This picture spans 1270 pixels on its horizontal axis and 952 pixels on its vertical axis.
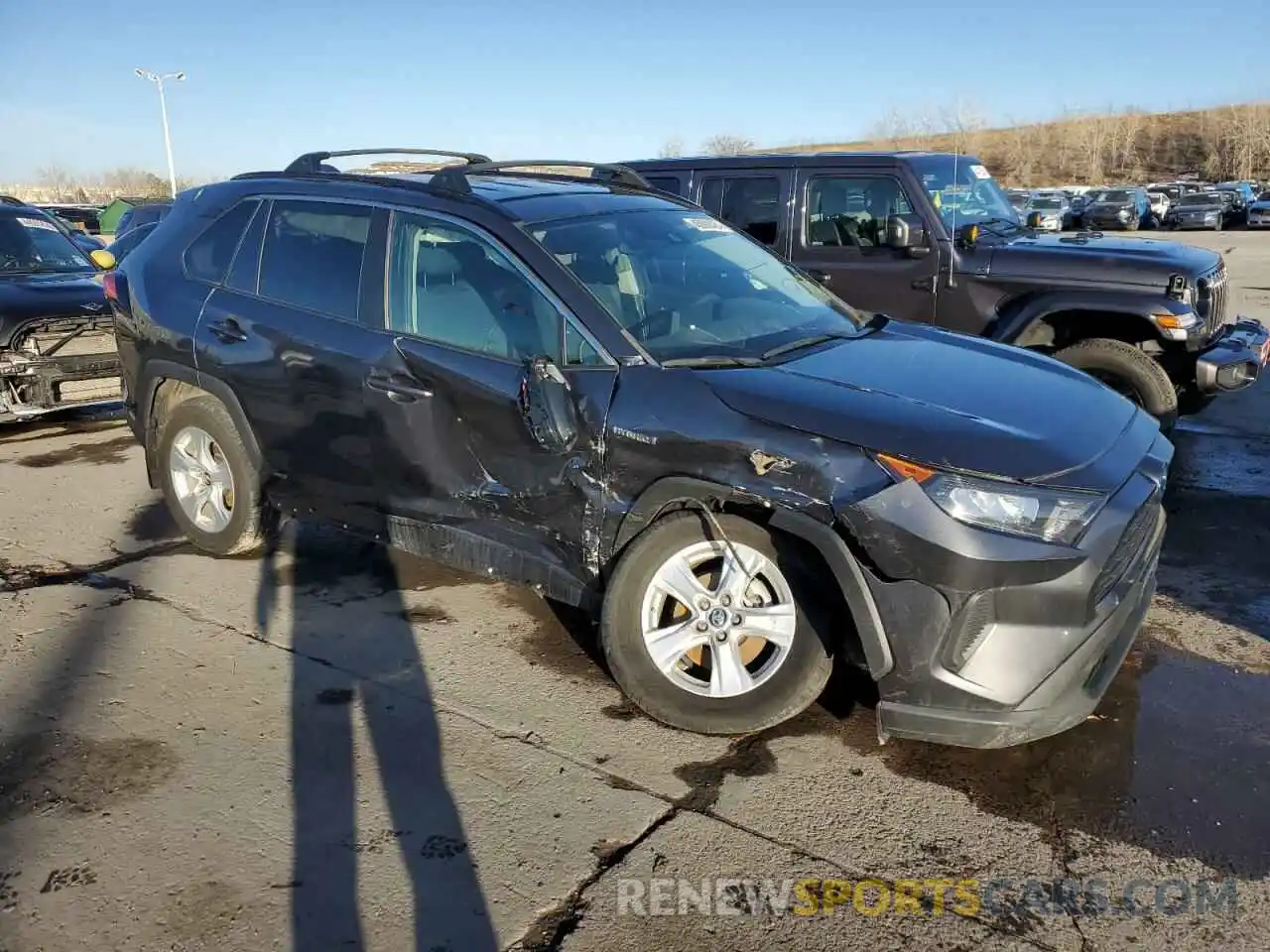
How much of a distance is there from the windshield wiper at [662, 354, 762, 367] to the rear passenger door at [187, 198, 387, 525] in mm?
1303

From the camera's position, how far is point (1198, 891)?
2729mm

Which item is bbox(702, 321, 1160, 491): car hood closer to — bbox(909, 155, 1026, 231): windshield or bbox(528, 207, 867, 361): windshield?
bbox(528, 207, 867, 361): windshield

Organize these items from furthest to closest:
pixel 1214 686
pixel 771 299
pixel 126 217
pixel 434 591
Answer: pixel 126 217, pixel 434 591, pixel 771 299, pixel 1214 686

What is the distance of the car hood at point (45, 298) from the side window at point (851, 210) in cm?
532

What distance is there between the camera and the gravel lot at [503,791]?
262 cm

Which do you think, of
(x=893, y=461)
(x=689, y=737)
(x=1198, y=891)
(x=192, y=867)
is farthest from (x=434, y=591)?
(x=1198, y=891)

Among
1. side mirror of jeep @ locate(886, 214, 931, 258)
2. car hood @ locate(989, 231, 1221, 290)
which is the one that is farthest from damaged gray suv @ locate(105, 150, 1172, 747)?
car hood @ locate(989, 231, 1221, 290)

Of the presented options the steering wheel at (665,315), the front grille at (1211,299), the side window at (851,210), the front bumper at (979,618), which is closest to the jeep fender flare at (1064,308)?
the front grille at (1211,299)

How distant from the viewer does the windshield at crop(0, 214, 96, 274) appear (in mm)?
8617

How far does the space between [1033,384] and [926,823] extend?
160cm

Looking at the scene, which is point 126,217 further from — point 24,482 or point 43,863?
point 43,863

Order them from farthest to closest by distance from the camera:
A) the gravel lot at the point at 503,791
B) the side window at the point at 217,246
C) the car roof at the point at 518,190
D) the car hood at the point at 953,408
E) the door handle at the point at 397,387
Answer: the side window at the point at 217,246
the car roof at the point at 518,190
the door handle at the point at 397,387
the car hood at the point at 953,408
the gravel lot at the point at 503,791

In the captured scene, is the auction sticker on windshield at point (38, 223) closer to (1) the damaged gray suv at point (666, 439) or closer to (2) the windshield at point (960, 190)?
(1) the damaged gray suv at point (666, 439)

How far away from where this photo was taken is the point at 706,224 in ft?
15.4
